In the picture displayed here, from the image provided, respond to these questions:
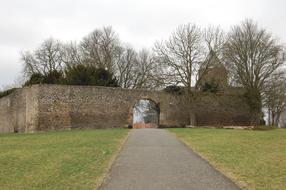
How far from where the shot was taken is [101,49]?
51875 mm

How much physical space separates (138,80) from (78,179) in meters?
42.0

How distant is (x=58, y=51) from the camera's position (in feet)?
180

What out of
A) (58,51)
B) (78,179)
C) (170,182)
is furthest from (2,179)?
(58,51)

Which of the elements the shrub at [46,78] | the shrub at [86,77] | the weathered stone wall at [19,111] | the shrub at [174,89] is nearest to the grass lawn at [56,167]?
the weathered stone wall at [19,111]

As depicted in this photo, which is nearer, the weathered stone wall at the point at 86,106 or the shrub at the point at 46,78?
the weathered stone wall at the point at 86,106

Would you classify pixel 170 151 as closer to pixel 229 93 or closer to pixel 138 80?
pixel 229 93

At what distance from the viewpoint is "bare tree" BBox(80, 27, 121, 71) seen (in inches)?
1996

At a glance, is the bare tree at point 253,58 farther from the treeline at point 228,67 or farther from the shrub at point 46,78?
the shrub at point 46,78

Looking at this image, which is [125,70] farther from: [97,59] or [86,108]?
[86,108]

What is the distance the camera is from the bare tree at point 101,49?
1996 inches

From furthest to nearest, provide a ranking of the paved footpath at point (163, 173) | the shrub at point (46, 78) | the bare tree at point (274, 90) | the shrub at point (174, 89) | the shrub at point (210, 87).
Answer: the shrub at point (210, 87)
the shrub at point (46, 78)
the bare tree at point (274, 90)
the shrub at point (174, 89)
the paved footpath at point (163, 173)

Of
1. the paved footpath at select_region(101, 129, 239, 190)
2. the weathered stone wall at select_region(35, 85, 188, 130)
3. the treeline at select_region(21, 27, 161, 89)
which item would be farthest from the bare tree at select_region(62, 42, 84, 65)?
the paved footpath at select_region(101, 129, 239, 190)

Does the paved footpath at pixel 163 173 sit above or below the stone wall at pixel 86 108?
below

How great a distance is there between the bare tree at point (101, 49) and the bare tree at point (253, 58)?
56.4 ft
